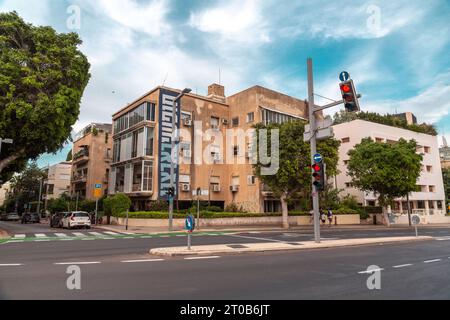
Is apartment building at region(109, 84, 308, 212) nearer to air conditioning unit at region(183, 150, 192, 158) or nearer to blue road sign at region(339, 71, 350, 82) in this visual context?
air conditioning unit at region(183, 150, 192, 158)

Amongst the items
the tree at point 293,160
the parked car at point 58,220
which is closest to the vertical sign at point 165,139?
the parked car at point 58,220

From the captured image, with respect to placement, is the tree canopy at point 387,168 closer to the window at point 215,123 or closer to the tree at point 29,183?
the window at point 215,123

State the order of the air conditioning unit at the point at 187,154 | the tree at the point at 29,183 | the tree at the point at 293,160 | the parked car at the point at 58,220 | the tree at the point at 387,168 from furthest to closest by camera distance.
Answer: the tree at the point at 29,183 → the air conditioning unit at the point at 187,154 → the tree at the point at 387,168 → the parked car at the point at 58,220 → the tree at the point at 293,160

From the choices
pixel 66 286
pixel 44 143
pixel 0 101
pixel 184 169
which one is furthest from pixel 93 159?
pixel 66 286

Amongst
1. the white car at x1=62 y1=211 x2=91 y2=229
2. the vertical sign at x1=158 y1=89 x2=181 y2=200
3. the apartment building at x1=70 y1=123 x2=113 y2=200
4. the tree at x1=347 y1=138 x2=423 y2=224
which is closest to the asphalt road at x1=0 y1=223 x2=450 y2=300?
the white car at x1=62 y1=211 x2=91 y2=229

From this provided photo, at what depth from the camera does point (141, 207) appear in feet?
113

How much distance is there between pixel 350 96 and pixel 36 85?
19.3 metres

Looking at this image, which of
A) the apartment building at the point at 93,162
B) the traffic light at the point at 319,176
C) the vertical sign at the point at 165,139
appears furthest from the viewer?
the apartment building at the point at 93,162

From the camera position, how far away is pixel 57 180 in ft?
206

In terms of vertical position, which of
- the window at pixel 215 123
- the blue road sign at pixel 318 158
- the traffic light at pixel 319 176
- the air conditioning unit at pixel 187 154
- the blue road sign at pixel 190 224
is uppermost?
the window at pixel 215 123

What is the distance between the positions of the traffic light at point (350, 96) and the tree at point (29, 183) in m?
68.5

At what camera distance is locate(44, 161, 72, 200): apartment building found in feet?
203

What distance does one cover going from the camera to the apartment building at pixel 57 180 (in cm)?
6188

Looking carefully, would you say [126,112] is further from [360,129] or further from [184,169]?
[360,129]
